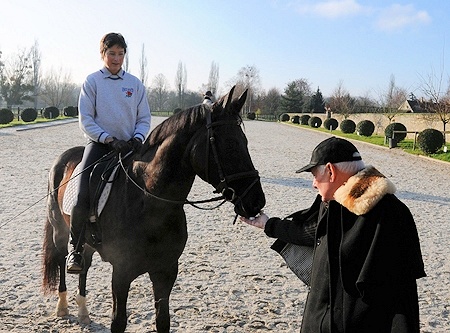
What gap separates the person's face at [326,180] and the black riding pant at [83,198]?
6.30 ft

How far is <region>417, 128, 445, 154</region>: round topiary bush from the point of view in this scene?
68.1 feet

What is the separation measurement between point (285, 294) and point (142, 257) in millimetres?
2462

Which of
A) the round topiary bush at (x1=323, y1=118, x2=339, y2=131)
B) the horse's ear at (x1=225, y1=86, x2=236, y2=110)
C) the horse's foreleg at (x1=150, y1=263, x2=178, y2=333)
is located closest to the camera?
the horse's ear at (x1=225, y1=86, x2=236, y2=110)

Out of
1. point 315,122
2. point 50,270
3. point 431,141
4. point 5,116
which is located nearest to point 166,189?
point 50,270

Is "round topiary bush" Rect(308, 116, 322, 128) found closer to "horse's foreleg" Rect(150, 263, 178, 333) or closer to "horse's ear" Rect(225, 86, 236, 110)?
"horse's foreleg" Rect(150, 263, 178, 333)

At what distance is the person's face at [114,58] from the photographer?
3.65 m

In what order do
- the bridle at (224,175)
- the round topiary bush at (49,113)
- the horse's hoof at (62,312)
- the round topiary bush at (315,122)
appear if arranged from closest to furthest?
the bridle at (224,175)
the horse's hoof at (62,312)
the round topiary bush at (49,113)
the round topiary bush at (315,122)

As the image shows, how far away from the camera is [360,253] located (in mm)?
2174

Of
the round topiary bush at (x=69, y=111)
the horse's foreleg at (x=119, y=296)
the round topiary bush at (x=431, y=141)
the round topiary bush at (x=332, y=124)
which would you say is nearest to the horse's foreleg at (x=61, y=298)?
the horse's foreleg at (x=119, y=296)

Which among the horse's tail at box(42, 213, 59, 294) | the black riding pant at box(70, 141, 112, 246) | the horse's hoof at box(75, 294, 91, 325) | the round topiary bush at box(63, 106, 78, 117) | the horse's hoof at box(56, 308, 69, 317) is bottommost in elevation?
the horse's hoof at box(56, 308, 69, 317)

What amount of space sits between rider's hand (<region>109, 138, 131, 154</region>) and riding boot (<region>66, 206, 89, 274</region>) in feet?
1.72

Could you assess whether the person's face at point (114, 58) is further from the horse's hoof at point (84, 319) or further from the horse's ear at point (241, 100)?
the horse's hoof at point (84, 319)

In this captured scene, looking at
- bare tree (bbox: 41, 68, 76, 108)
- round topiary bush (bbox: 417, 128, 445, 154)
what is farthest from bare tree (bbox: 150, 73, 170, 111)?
round topiary bush (bbox: 417, 128, 445, 154)

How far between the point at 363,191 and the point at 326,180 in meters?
0.24
